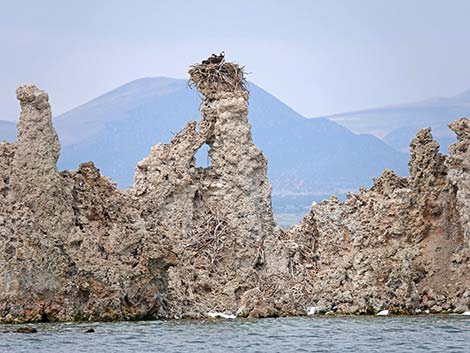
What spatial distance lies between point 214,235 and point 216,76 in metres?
5.97

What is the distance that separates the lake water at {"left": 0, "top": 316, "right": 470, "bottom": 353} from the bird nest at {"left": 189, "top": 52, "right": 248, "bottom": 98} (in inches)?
402

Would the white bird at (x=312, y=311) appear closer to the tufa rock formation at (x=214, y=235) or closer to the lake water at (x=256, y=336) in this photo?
the tufa rock formation at (x=214, y=235)

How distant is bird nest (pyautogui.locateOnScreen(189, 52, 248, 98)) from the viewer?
57.5 meters

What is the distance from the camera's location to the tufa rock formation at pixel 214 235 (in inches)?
1902

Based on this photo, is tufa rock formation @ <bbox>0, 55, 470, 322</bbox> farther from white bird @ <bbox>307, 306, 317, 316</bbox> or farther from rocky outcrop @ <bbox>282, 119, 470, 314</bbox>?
white bird @ <bbox>307, 306, 317, 316</bbox>

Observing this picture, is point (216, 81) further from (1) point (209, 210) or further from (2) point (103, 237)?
(2) point (103, 237)

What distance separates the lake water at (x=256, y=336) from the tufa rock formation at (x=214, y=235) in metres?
1.50

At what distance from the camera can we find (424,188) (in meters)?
54.1

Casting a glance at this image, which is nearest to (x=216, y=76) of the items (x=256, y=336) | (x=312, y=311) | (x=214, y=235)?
(x=214, y=235)

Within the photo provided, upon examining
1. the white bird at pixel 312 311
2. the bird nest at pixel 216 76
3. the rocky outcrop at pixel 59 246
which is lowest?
the white bird at pixel 312 311

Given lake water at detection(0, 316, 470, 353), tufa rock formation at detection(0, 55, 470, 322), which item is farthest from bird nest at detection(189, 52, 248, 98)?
lake water at detection(0, 316, 470, 353)

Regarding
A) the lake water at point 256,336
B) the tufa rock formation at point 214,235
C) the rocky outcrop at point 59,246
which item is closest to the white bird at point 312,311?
the tufa rock formation at point 214,235

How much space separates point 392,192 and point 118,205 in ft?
32.3

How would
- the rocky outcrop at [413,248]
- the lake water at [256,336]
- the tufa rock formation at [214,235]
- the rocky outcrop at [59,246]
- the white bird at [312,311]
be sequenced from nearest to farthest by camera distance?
the lake water at [256,336] → the rocky outcrop at [59,246] → the tufa rock formation at [214,235] → the rocky outcrop at [413,248] → the white bird at [312,311]
